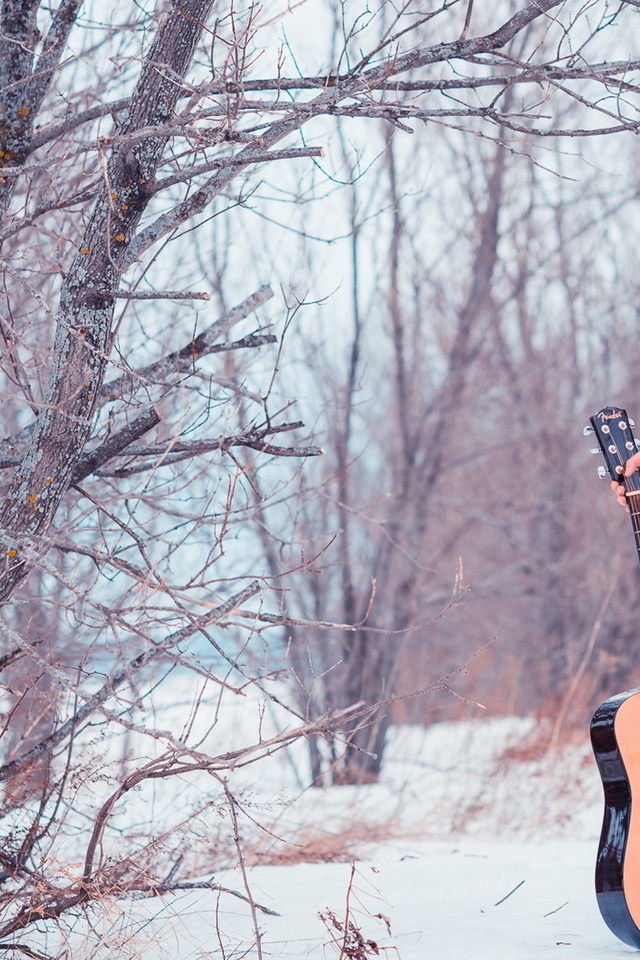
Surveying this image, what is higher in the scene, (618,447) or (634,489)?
(618,447)

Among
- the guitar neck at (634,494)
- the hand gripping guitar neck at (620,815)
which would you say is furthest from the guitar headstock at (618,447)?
the hand gripping guitar neck at (620,815)

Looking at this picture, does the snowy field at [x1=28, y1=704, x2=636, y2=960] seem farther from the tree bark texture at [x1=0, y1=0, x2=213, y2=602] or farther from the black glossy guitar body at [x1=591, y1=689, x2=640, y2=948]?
the tree bark texture at [x1=0, y1=0, x2=213, y2=602]

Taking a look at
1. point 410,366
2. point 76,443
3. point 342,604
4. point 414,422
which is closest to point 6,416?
point 76,443

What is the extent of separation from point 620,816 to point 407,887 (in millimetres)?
1350

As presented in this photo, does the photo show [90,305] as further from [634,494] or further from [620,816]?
[620,816]

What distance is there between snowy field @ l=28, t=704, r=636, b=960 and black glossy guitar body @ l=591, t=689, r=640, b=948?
12 centimetres

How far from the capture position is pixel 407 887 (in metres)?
3.84

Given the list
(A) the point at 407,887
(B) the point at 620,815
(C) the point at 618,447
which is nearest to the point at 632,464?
(C) the point at 618,447

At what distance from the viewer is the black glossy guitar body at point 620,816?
8.75 feet

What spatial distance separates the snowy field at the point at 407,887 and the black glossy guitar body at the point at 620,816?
0.38 feet

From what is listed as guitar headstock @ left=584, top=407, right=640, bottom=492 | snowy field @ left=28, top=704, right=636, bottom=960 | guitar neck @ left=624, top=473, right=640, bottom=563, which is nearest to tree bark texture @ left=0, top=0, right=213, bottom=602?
snowy field @ left=28, top=704, right=636, bottom=960

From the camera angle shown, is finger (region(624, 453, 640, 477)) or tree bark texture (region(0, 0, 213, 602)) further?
finger (region(624, 453, 640, 477))

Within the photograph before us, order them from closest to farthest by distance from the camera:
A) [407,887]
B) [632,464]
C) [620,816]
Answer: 1. [620,816]
2. [632,464]
3. [407,887]

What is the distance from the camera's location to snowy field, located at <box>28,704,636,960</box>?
2.86 m
